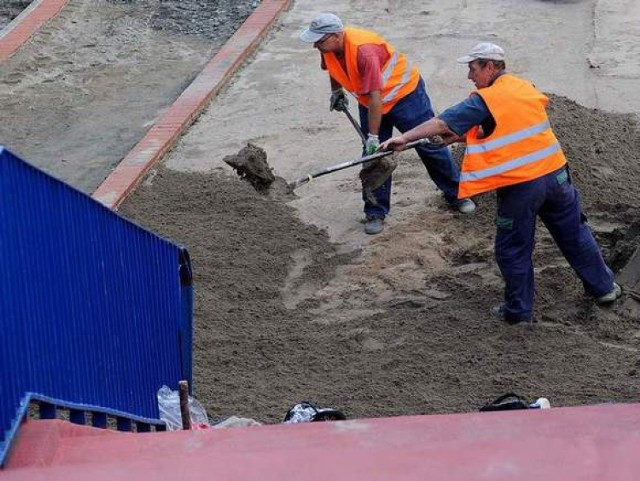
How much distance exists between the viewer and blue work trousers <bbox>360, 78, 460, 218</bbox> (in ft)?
27.6

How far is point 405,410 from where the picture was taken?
6121mm

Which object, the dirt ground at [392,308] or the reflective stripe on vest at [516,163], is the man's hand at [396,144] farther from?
the dirt ground at [392,308]

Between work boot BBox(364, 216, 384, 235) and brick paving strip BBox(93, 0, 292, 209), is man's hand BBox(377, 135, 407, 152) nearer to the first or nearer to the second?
work boot BBox(364, 216, 384, 235)

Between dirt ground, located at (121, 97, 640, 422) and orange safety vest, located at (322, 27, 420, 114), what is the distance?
3.22ft

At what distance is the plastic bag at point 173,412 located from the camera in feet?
18.0

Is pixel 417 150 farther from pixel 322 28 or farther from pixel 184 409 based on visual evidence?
pixel 184 409

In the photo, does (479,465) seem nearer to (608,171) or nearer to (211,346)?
(211,346)

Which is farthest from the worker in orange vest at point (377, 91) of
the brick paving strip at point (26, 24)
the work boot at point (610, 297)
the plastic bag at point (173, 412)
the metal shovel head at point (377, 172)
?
the brick paving strip at point (26, 24)

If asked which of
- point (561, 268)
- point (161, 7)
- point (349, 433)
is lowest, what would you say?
point (161, 7)

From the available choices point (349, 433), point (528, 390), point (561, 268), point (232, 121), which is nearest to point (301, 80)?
Answer: point (232, 121)

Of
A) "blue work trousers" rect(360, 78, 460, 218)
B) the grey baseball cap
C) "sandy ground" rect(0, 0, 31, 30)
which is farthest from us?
"sandy ground" rect(0, 0, 31, 30)

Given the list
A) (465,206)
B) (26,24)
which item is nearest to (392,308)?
(465,206)

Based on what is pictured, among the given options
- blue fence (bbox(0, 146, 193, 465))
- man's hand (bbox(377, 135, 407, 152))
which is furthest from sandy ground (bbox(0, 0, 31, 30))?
blue fence (bbox(0, 146, 193, 465))

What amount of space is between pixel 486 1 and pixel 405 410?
857cm
